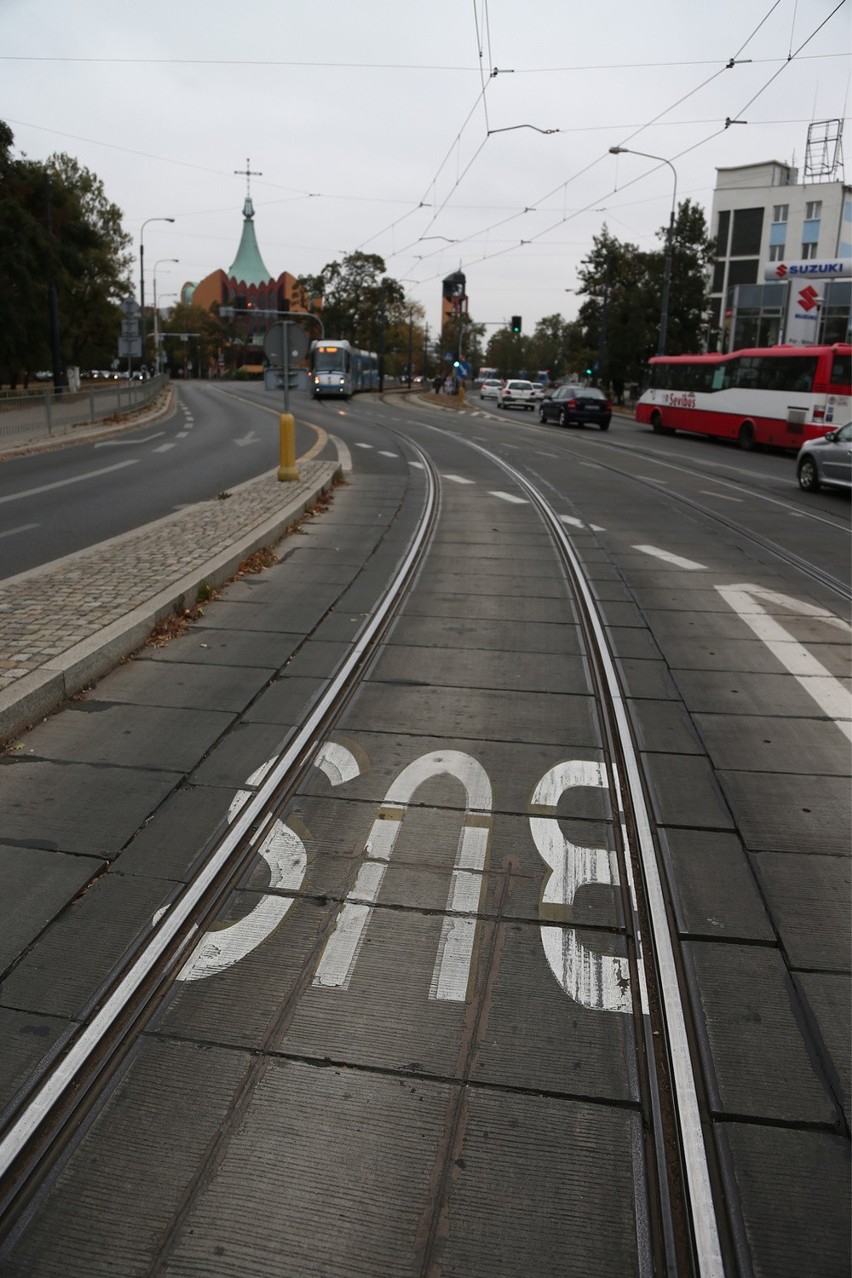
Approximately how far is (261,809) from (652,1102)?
2.46 m

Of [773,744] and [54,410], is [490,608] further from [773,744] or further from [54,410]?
[54,410]

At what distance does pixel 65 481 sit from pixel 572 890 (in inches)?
650

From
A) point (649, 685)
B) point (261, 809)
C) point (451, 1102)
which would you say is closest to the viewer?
point (451, 1102)

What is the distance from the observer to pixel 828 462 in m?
20.0

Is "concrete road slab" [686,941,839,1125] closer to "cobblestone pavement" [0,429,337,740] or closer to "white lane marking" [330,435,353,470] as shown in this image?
"cobblestone pavement" [0,429,337,740]

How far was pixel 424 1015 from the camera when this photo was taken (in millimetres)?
3605

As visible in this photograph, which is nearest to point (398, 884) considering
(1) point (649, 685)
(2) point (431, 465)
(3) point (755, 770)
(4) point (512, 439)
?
(3) point (755, 770)

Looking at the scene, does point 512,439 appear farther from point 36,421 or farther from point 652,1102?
point 652,1102

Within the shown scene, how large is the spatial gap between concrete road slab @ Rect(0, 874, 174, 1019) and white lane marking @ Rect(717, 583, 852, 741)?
4.25 meters

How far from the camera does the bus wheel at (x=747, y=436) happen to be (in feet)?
110

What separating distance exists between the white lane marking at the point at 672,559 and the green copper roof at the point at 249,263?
152m

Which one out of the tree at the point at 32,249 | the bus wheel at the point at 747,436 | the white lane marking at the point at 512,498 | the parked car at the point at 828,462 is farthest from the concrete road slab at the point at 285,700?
the tree at the point at 32,249

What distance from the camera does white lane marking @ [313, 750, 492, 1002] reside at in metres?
3.84

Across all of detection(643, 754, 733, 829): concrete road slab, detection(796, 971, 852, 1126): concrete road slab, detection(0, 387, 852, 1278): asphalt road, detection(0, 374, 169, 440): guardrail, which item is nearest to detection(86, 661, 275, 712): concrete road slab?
detection(0, 387, 852, 1278): asphalt road
